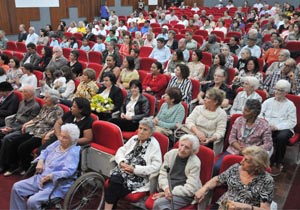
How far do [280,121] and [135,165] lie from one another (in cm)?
174

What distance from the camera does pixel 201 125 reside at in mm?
3324

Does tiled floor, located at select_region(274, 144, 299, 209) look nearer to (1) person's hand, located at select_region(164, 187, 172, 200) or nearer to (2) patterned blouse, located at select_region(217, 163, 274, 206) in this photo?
(2) patterned blouse, located at select_region(217, 163, 274, 206)

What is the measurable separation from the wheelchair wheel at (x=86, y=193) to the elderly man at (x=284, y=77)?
8.78 ft

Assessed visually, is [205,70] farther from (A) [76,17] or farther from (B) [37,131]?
(A) [76,17]

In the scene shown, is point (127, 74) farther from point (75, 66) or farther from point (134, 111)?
point (134, 111)

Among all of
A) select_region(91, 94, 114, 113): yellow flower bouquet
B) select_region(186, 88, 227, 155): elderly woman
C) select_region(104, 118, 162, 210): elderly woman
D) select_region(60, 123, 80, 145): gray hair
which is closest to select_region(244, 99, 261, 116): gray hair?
select_region(186, 88, 227, 155): elderly woman

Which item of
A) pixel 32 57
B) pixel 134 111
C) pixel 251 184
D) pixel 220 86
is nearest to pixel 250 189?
pixel 251 184

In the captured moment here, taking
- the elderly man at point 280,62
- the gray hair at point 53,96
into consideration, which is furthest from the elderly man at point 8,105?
the elderly man at point 280,62

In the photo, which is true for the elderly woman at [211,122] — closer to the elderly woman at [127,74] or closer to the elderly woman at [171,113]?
the elderly woman at [171,113]

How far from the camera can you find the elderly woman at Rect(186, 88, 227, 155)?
10.4 ft

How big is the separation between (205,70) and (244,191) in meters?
3.13

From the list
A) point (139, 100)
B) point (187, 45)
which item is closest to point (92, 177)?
point (139, 100)

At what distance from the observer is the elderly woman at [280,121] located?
3.41 meters

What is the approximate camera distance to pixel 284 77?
14.0 feet
